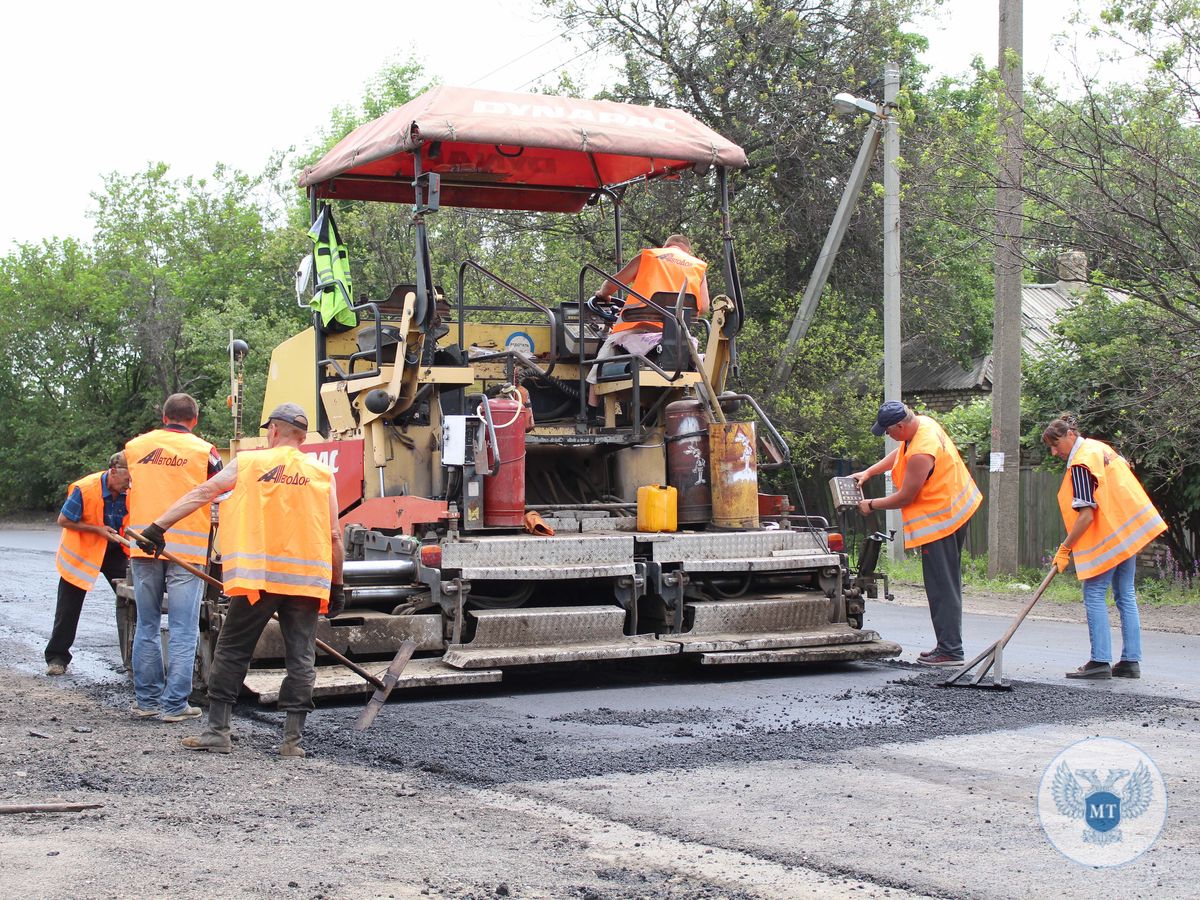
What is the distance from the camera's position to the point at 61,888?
409cm

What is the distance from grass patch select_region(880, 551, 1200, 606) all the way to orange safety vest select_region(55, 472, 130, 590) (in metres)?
9.50

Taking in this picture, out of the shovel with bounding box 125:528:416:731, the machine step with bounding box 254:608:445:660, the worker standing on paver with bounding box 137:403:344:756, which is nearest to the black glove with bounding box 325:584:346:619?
the worker standing on paver with bounding box 137:403:344:756

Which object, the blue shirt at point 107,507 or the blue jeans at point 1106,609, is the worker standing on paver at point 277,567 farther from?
the blue jeans at point 1106,609

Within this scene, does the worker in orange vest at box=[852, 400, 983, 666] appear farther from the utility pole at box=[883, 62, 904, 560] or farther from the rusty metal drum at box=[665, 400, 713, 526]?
the utility pole at box=[883, 62, 904, 560]

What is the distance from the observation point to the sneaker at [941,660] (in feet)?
28.9

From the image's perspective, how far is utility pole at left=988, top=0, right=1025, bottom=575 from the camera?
589 inches

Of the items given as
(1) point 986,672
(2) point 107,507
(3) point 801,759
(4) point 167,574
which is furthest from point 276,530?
(1) point 986,672

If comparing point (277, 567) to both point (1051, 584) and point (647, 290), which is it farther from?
point (1051, 584)

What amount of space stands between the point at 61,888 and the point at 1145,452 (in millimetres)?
15019

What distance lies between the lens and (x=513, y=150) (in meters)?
10.0

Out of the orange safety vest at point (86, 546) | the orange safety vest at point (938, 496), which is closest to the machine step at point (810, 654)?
the orange safety vest at point (938, 496)

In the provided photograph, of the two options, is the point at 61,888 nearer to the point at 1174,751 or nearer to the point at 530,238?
the point at 1174,751

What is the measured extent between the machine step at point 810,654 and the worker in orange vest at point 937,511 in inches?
12.4

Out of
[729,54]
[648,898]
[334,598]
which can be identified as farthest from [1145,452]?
[648,898]
